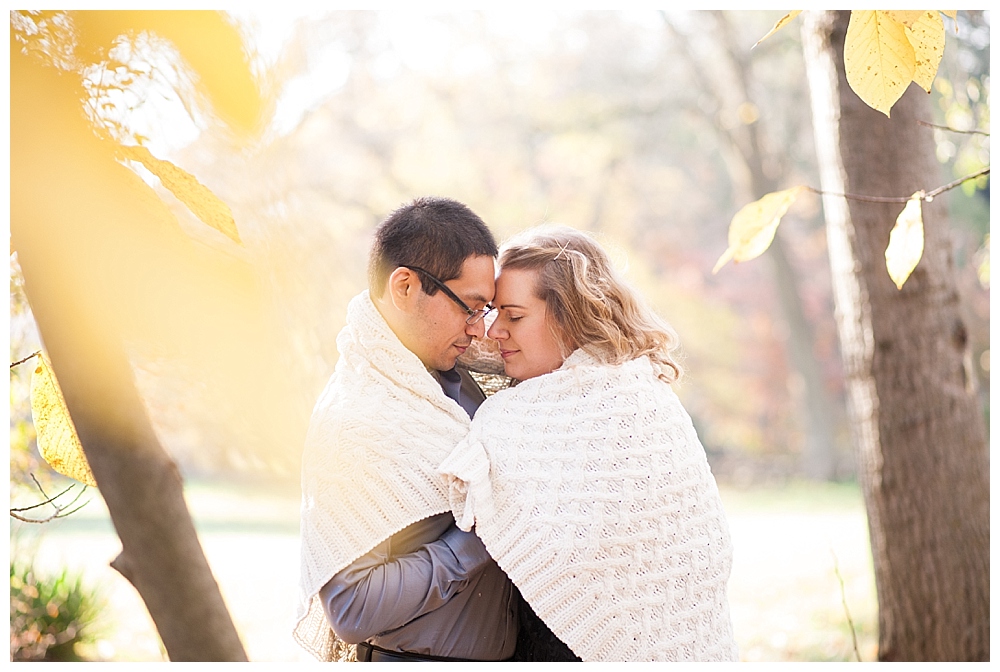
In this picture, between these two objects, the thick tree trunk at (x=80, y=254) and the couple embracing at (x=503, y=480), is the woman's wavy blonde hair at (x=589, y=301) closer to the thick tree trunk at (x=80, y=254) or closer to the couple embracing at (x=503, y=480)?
the couple embracing at (x=503, y=480)

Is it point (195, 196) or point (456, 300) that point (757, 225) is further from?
point (195, 196)

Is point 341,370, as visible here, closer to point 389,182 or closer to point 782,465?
point 389,182

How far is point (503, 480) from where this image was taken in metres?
1.51

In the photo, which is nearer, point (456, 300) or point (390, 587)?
point (390, 587)

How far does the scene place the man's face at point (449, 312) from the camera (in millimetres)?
1621

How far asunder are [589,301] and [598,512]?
0.39 meters

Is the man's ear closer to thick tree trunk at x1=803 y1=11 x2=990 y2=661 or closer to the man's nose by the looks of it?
the man's nose

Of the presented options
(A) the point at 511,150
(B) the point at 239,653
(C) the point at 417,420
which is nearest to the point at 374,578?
(C) the point at 417,420

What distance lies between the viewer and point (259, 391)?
1367 mm

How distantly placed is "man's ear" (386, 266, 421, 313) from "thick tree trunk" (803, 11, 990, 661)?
1584mm

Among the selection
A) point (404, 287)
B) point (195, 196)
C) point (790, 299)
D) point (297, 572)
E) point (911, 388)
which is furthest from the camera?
point (790, 299)

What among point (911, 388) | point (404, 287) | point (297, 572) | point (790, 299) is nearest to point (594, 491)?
point (404, 287)

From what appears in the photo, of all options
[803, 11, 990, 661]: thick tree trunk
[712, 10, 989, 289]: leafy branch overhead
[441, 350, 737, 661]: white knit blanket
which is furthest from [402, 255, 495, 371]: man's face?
[803, 11, 990, 661]: thick tree trunk

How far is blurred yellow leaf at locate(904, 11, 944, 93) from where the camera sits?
1.36 m
